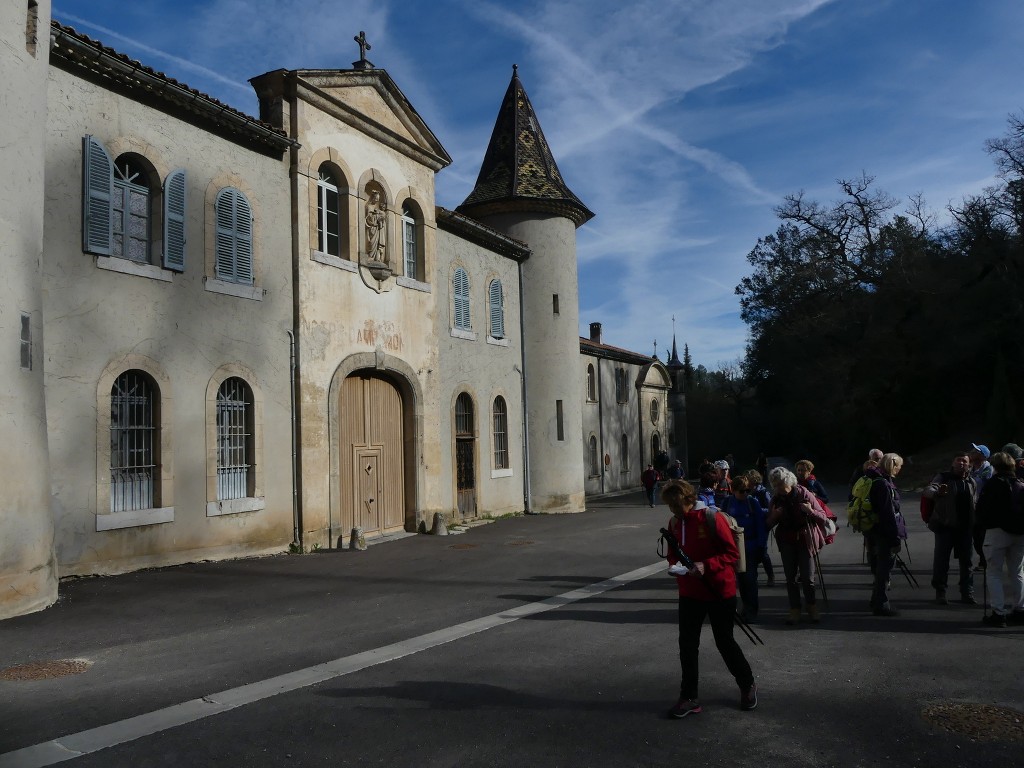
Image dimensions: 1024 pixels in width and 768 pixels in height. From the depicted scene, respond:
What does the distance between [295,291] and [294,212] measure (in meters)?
1.41

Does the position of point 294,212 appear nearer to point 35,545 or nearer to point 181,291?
point 181,291

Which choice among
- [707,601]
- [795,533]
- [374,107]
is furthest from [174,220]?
[707,601]

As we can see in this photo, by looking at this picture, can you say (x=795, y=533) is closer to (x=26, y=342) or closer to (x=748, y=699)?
(x=748, y=699)

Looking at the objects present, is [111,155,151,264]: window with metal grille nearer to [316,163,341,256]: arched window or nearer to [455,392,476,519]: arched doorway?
[316,163,341,256]: arched window

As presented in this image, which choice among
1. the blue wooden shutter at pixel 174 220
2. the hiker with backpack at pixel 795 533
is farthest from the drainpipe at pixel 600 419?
the hiker with backpack at pixel 795 533

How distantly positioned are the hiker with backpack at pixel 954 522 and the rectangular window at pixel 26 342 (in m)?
9.83

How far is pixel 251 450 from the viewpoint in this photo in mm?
12844

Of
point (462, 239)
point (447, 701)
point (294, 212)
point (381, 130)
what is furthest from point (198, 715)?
point (462, 239)

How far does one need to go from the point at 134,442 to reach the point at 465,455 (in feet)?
29.6

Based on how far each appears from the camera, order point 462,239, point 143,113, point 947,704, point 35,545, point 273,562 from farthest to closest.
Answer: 1. point 462,239
2. point 273,562
3. point 143,113
4. point 35,545
5. point 947,704

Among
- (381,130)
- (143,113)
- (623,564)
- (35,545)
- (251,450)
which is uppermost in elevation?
(381,130)

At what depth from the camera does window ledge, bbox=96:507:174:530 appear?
1048 centimetres

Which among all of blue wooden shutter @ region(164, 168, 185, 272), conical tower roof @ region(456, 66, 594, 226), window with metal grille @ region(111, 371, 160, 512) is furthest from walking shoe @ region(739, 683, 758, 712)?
conical tower roof @ region(456, 66, 594, 226)

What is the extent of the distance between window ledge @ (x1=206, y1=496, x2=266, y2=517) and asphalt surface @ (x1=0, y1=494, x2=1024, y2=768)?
1754mm
